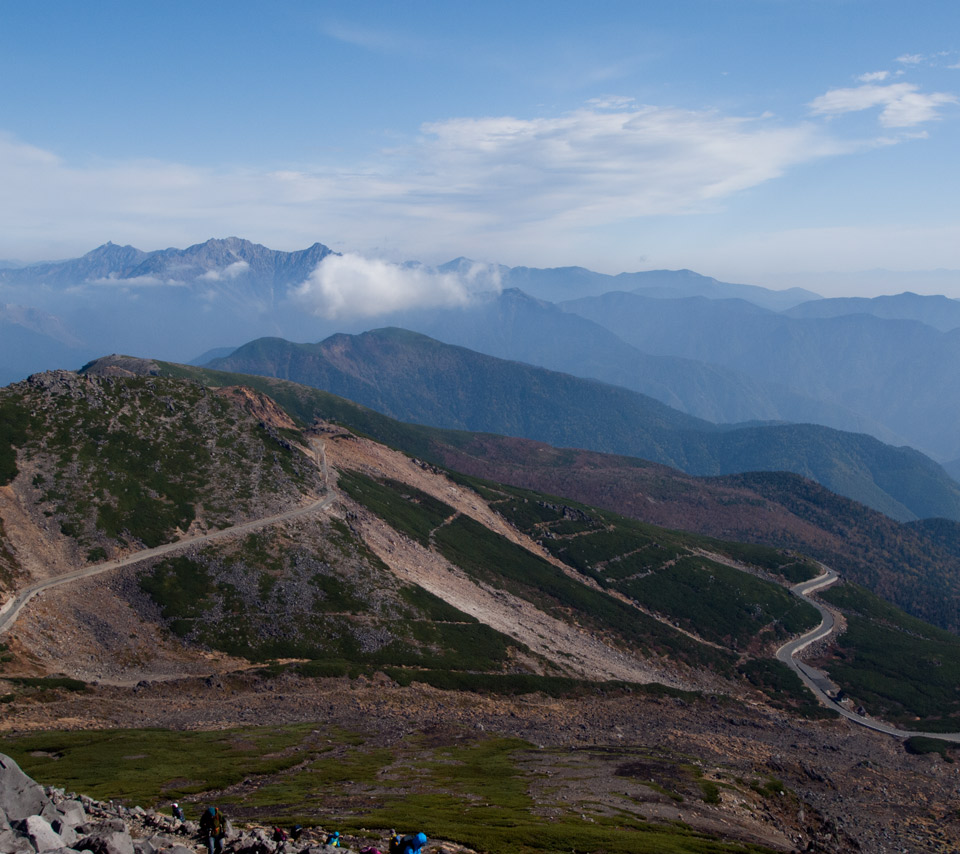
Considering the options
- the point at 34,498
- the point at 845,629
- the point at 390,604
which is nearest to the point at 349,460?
the point at 390,604

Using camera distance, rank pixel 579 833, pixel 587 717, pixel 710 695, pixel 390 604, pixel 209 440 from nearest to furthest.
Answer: pixel 579 833, pixel 587 717, pixel 390 604, pixel 710 695, pixel 209 440

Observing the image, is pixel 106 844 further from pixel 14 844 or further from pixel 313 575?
pixel 313 575

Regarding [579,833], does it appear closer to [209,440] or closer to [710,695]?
[710,695]

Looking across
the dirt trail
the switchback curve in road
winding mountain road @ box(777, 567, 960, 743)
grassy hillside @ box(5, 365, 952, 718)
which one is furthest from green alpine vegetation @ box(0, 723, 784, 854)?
winding mountain road @ box(777, 567, 960, 743)

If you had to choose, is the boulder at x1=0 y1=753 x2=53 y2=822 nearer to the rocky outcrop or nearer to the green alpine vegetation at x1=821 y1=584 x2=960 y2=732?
the rocky outcrop

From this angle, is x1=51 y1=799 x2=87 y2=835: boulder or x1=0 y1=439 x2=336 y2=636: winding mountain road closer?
A: x1=51 y1=799 x2=87 y2=835: boulder

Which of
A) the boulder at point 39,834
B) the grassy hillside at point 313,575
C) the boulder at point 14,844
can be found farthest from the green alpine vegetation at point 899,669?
the boulder at point 14,844
